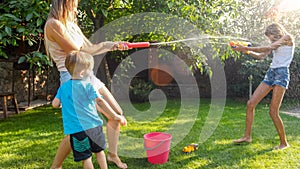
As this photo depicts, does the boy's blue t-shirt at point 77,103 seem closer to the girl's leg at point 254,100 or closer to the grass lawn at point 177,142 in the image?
the grass lawn at point 177,142

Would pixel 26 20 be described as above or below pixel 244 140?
above

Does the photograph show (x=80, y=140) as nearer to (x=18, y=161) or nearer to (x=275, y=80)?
(x=18, y=161)

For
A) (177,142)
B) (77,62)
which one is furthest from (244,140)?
(77,62)

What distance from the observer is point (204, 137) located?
3.41 meters

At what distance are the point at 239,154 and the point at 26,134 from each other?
2.65 meters

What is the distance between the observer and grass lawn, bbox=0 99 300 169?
2.57 meters

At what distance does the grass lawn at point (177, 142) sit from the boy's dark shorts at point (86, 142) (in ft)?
1.88

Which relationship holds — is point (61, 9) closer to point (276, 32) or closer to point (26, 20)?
point (26, 20)

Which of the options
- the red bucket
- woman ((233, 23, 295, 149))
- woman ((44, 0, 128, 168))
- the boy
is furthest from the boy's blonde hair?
woman ((233, 23, 295, 149))

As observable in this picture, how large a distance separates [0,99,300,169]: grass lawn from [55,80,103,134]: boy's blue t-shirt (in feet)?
2.37

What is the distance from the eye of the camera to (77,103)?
6.16ft

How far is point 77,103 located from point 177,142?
1.65 metres

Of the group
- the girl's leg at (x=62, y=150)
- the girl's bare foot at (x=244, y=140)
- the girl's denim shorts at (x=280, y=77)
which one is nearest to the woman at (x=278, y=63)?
the girl's denim shorts at (x=280, y=77)

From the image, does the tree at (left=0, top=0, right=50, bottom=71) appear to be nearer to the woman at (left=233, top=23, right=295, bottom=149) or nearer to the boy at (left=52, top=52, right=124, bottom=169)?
the boy at (left=52, top=52, right=124, bottom=169)
